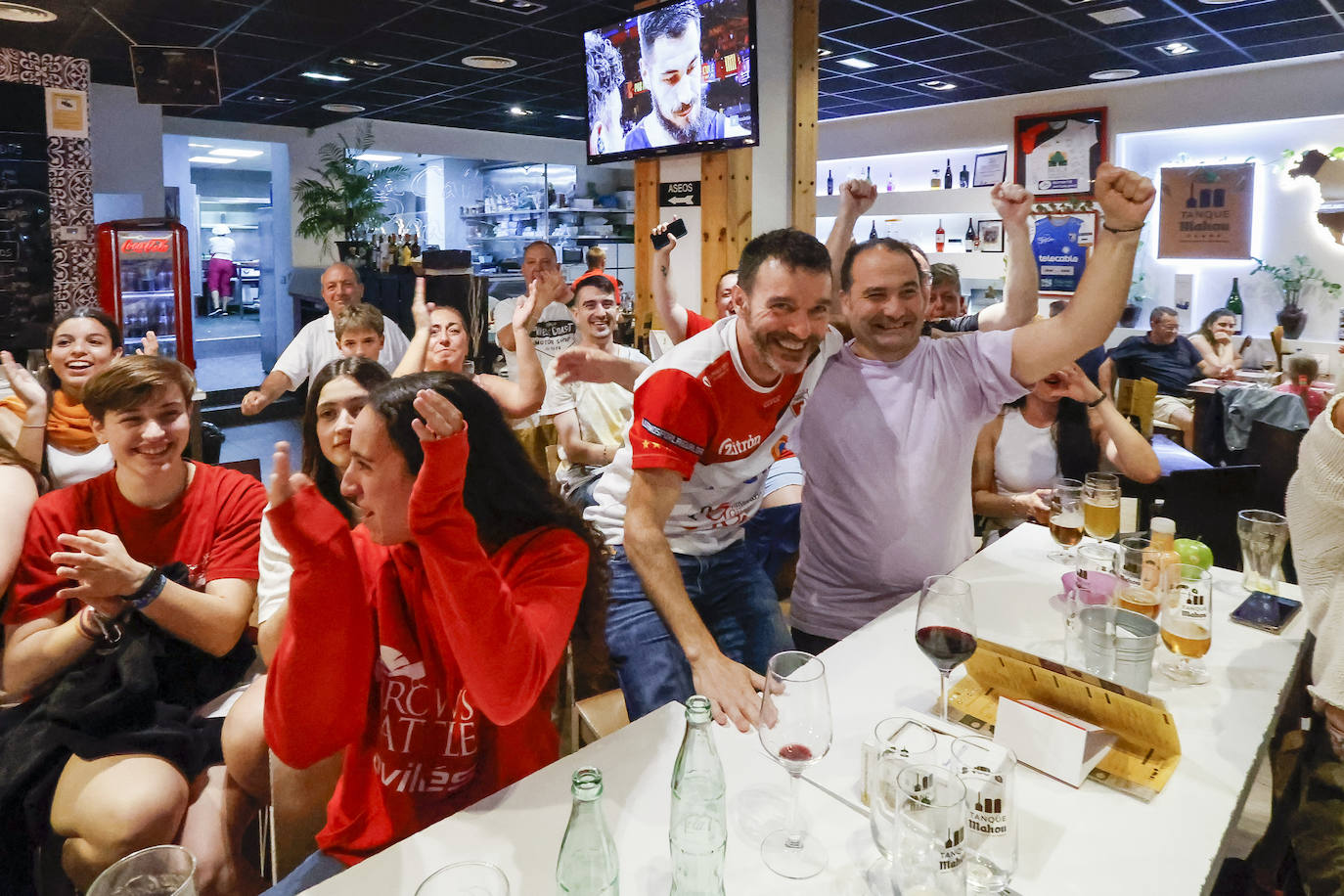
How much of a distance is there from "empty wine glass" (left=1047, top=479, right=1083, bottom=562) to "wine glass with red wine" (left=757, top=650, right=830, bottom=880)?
3.78ft

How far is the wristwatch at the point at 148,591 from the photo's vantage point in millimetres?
1794

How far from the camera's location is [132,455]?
6.72 feet

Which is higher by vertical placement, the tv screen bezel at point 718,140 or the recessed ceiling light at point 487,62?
the recessed ceiling light at point 487,62

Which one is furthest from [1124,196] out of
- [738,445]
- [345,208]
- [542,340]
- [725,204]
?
[345,208]

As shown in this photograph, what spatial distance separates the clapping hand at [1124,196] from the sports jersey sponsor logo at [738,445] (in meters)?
0.95

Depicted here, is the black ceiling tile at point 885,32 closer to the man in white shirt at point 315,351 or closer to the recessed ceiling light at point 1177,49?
the recessed ceiling light at point 1177,49

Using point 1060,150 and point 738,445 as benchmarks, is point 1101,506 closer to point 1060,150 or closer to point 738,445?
point 738,445

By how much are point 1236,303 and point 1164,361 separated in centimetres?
199

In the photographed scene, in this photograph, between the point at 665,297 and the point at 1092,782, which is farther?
the point at 665,297

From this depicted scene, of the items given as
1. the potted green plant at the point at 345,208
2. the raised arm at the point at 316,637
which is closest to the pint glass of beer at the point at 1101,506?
the raised arm at the point at 316,637

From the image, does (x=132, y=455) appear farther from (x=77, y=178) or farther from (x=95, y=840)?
(x=77, y=178)

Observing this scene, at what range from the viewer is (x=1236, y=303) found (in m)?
7.59

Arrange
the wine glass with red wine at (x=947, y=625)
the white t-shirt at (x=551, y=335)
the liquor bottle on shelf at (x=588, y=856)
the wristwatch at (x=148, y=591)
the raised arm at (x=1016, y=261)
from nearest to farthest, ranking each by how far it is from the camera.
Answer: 1. the liquor bottle on shelf at (x=588, y=856)
2. the wine glass with red wine at (x=947, y=625)
3. the wristwatch at (x=148, y=591)
4. the raised arm at (x=1016, y=261)
5. the white t-shirt at (x=551, y=335)

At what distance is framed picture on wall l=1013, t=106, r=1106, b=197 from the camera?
26.5 ft
